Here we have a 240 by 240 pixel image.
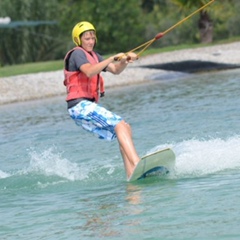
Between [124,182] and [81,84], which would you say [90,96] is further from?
[124,182]

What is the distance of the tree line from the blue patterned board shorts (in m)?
23.9

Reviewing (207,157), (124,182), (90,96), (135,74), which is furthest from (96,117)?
(135,74)

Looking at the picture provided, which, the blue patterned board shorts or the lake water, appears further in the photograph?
the blue patterned board shorts

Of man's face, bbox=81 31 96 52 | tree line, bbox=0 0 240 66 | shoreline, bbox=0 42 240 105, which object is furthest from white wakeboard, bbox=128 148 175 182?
tree line, bbox=0 0 240 66

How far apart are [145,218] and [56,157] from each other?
361cm

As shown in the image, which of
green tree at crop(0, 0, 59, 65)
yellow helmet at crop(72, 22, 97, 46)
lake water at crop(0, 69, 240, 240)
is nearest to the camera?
lake water at crop(0, 69, 240, 240)

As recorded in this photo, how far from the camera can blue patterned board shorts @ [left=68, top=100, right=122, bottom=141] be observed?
9008mm

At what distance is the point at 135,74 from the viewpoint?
2623cm

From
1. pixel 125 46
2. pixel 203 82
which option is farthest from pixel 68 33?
pixel 203 82

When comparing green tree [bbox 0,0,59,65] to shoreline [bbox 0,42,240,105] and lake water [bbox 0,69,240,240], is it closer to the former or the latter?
shoreline [bbox 0,42,240,105]

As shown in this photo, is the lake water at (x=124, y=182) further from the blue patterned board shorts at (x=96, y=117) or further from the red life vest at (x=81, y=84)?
the red life vest at (x=81, y=84)

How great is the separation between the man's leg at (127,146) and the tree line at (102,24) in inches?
946

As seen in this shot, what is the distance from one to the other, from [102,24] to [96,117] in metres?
33.8

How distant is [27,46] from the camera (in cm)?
3722
